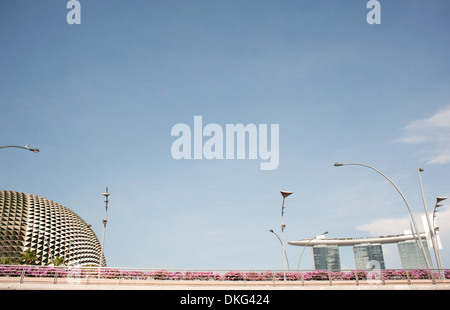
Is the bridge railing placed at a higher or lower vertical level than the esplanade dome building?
lower

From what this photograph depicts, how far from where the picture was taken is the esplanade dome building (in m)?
79.6

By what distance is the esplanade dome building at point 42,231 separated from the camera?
261 ft

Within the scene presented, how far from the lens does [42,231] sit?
87.3 meters

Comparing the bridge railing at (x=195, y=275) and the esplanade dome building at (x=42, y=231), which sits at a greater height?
the esplanade dome building at (x=42, y=231)

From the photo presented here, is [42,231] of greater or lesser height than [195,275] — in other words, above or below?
above

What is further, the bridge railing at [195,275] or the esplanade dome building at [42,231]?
the esplanade dome building at [42,231]

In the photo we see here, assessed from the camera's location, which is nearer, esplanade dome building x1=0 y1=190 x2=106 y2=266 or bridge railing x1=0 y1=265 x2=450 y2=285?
bridge railing x1=0 y1=265 x2=450 y2=285

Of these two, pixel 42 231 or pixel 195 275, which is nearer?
pixel 195 275

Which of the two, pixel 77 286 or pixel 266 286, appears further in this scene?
pixel 266 286

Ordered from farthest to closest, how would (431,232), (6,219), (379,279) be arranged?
(6,219) → (431,232) → (379,279)
